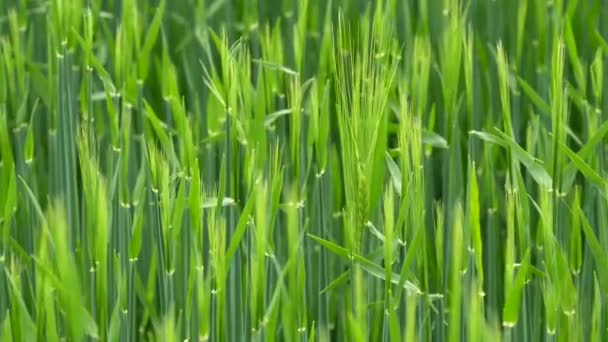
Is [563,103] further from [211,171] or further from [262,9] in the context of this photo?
[262,9]

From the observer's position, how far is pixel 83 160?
3.87 ft

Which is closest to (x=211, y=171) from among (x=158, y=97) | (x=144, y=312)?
(x=144, y=312)

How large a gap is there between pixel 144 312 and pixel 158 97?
451 mm

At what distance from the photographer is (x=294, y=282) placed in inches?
47.1

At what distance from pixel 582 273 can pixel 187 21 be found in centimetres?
84

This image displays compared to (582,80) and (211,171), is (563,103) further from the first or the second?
(211,171)

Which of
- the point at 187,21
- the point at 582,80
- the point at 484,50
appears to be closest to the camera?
the point at 582,80

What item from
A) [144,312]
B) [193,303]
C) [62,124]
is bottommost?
[144,312]

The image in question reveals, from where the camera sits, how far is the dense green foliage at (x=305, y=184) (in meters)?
1.13

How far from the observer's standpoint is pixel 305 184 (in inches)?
53.8

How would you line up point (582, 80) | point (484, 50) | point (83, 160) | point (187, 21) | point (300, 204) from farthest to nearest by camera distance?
point (187, 21) < point (484, 50) < point (582, 80) < point (300, 204) < point (83, 160)

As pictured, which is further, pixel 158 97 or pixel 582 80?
pixel 158 97

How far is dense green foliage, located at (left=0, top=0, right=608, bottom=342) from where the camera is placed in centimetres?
113

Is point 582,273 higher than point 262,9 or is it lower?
A: lower
